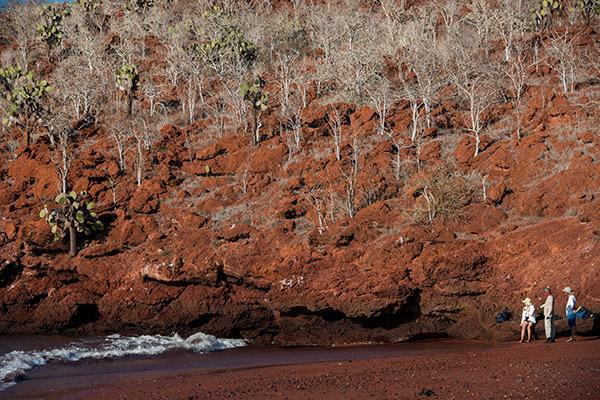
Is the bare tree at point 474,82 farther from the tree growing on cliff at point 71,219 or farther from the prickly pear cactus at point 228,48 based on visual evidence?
the tree growing on cliff at point 71,219

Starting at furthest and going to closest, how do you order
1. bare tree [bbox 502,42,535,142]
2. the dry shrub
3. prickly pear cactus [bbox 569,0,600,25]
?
prickly pear cactus [bbox 569,0,600,25] < bare tree [bbox 502,42,535,142] < the dry shrub

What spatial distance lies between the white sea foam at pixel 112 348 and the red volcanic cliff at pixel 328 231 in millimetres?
851

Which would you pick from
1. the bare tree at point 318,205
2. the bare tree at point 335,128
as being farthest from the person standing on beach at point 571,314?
the bare tree at point 335,128

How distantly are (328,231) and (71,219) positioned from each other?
994cm

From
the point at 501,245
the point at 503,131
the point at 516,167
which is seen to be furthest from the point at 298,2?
the point at 501,245

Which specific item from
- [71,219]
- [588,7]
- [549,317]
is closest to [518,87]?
[588,7]

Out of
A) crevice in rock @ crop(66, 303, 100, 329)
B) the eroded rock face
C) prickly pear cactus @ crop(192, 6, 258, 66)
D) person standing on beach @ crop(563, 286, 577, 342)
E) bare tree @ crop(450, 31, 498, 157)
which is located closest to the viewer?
person standing on beach @ crop(563, 286, 577, 342)

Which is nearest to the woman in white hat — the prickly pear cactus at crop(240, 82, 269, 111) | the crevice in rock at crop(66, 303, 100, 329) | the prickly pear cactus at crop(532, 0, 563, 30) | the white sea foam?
the white sea foam

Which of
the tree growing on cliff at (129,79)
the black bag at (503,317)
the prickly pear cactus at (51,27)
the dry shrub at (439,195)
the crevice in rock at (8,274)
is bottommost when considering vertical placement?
the black bag at (503,317)

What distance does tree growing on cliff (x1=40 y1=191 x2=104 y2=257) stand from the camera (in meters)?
24.4

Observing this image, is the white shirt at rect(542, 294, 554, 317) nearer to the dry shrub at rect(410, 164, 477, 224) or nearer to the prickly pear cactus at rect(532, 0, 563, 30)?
the dry shrub at rect(410, 164, 477, 224)

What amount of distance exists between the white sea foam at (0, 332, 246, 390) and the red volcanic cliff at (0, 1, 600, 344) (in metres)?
0.85

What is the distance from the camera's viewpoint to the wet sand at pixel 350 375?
1143 cm

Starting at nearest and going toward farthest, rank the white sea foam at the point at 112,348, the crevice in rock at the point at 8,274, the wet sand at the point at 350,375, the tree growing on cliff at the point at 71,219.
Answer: the wet sand at the point at 350,375 < the white sea foam at the point at 112,348 < the crevice in rock at the point at 8,274 < the tree growing on cliff at the point at 71,219
